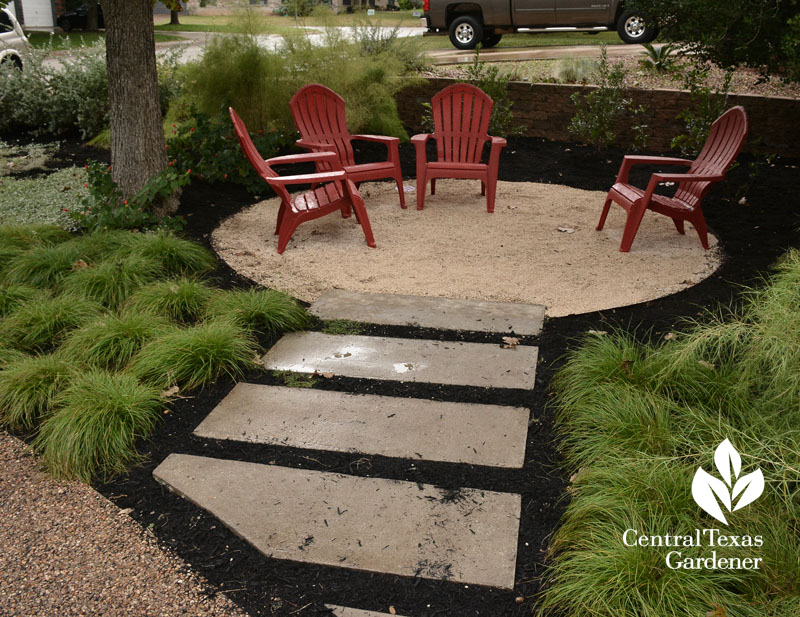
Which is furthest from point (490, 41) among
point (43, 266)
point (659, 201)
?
point (43, 266)

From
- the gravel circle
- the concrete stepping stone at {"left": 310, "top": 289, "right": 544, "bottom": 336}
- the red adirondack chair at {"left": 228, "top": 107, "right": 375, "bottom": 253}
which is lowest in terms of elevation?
the gravel circle

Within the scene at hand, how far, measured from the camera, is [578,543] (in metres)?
2.25

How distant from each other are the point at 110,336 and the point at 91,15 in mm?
26628

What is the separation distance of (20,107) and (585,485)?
8.96m

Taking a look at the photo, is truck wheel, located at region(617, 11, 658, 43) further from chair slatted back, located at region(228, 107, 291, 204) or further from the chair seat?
chair slatted back, located at region(228, 107, 291, 204)

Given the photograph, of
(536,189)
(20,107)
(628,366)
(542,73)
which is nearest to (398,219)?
(536,189)

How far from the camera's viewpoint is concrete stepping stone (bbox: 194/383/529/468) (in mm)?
2834

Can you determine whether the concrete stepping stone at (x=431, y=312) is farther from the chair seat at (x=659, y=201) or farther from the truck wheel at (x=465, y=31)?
the truck wheel at (x=465, y=31)

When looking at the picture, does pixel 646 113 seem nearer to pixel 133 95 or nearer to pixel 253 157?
pixel 253 157

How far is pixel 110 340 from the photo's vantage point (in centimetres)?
352

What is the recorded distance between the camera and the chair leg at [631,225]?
4965 millimetres

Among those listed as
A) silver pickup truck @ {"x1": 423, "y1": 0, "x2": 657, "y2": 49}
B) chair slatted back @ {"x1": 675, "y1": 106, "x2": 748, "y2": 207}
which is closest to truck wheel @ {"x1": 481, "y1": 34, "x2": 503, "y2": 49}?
silver pickup truck @ {"x1": 423, "y1": 0, "x2": 657, "y2": 49}

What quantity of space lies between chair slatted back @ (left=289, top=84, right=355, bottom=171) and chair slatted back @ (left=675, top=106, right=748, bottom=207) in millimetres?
2884

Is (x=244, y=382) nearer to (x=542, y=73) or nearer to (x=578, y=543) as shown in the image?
(x=578, y=543)
